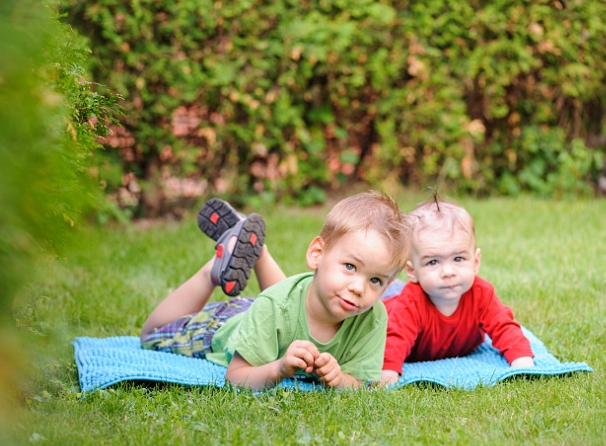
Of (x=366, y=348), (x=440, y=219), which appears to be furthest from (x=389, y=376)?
(x=440, y=219)

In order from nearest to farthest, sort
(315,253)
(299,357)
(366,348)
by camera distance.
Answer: (299,357) < (315,253) < (366,348)

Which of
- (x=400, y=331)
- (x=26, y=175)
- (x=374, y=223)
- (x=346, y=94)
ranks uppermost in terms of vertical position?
Result: (x=26, y=175)

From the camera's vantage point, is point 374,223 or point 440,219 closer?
point 374,223

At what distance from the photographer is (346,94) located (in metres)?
7.21

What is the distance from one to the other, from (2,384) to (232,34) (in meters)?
5.06

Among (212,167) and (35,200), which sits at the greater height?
(35,200)

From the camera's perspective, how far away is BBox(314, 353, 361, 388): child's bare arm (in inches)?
111

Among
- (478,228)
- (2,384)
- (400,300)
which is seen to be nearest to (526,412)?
(400,300)

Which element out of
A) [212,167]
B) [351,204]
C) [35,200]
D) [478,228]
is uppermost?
[35,200]

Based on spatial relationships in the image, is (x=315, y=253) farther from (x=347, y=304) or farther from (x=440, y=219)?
(x=440, y=219)

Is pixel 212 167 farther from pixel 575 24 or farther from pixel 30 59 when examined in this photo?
pixel 30 59

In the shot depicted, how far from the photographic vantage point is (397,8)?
23.6 ft

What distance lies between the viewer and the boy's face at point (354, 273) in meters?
2.85

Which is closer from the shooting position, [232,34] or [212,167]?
[232,34]
